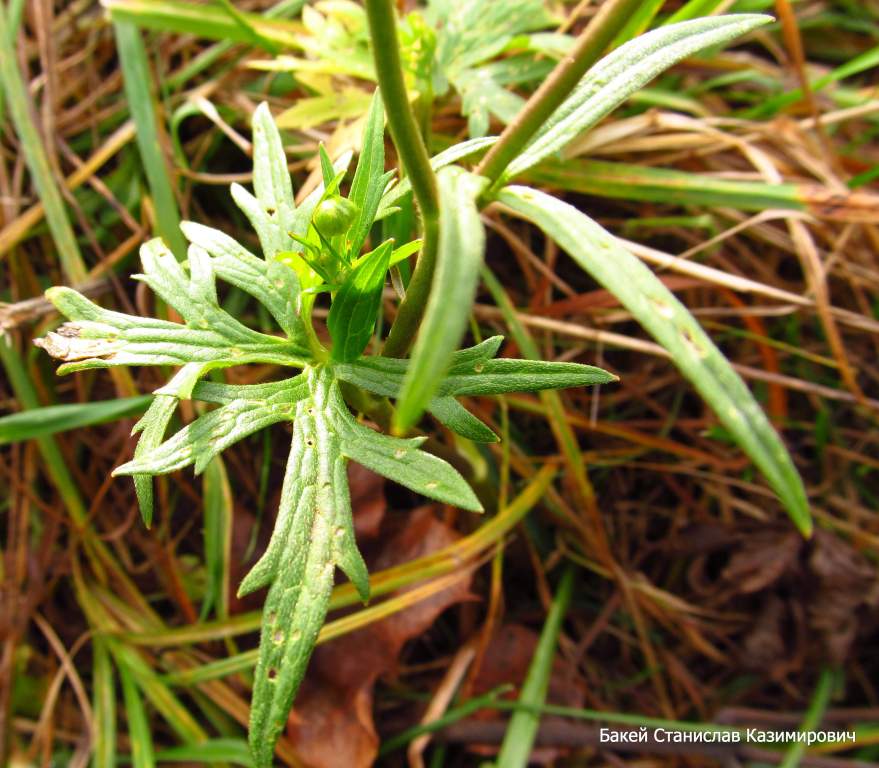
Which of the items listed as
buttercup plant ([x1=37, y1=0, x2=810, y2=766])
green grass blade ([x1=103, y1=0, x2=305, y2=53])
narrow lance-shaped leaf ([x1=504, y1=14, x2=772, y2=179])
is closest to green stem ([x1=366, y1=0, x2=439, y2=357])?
buttercup plant ([x1=37, y1=0, x2=810, y2=766])

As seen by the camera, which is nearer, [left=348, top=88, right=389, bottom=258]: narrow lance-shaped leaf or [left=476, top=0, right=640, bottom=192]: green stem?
[left=476, top=0, right=640, bottom=192]: green stem

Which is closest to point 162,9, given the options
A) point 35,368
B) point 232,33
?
point 232,33

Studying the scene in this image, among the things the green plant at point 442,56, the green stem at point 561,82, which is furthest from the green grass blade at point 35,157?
the green stem at point 561,82

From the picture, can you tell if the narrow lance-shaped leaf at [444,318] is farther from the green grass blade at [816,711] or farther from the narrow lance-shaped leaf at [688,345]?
the green grass blade at [816,711]

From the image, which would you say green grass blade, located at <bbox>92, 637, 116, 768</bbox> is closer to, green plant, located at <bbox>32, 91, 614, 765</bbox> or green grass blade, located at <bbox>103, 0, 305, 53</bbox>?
green plant, located at <bbox>32, 91, 614, 765</bbox>

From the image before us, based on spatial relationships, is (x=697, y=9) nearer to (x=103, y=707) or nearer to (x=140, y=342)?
(x=140, y=342)

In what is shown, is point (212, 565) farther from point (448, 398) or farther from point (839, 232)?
point (839, 232)

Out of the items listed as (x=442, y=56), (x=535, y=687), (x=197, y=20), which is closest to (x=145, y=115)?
(x=197, y=20)
